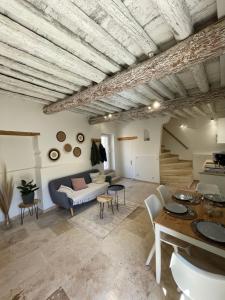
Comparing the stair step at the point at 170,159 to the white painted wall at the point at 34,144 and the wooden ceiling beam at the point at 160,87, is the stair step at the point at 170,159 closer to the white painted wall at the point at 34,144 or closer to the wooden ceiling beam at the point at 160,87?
the wooden ceiling beam at the point at 160,87

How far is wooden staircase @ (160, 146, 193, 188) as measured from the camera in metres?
5.13

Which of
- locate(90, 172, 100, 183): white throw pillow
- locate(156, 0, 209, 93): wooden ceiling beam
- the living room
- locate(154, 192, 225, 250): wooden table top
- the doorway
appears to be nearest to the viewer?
locate(156, 0, 209, 93): wooden ceiling beam

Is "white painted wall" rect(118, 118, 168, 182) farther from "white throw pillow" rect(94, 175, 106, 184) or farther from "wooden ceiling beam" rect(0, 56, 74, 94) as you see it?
"wooden ceiling beam" rect(0, 56, 74, 94)

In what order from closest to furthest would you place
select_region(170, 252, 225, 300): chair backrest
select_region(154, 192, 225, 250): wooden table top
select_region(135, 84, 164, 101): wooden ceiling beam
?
select_region(170, 252, 225, 300): chair backrest
select_region(154, 192, 225, 250): wooden table top
select_region(135, 84, 164, 101): wooden ceiling beam

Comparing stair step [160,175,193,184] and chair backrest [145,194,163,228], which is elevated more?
chair backrest [145,194,163,228]

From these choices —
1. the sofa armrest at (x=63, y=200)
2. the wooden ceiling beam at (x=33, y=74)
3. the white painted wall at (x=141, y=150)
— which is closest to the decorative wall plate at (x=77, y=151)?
the sofa armrest at (x=63, y=200)

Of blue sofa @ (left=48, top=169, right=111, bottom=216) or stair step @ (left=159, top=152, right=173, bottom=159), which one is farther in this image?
stair step @ (left=159, top=152, right=173, bottom=159)

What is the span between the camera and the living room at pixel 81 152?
3.94 ft

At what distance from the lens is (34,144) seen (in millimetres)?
3564

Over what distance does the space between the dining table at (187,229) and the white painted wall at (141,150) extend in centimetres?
371

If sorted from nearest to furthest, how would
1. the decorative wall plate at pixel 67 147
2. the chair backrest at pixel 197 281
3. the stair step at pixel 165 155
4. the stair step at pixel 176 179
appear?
the chair backrest at pixel 197 281 → the decorative wall plate at pixel 67 147 → the stair step at pixel 176 179 → the stair step at pixel 165 155

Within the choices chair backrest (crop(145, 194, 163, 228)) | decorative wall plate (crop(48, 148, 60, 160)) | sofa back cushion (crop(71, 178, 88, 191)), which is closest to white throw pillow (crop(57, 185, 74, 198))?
sofa back cushion (crop(71, 178, 88, 191))

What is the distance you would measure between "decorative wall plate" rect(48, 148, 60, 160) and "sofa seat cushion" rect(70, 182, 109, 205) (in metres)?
1.04

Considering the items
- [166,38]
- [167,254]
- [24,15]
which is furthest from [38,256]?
[166,38]
